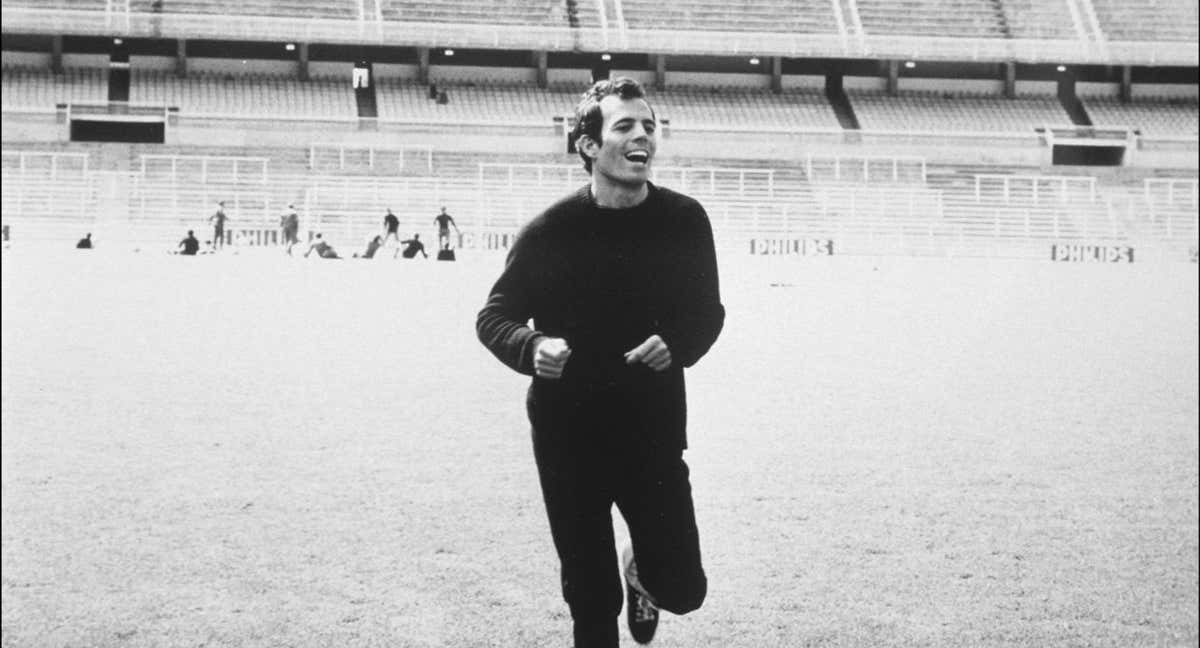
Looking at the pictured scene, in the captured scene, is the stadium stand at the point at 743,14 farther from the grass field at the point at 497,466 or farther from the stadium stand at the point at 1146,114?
the stadium stand at the point at 1146,114

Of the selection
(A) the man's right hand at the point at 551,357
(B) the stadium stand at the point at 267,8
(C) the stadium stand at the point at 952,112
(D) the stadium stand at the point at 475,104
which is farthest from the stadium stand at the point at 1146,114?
(A) the man's right hand at the point at 551,357

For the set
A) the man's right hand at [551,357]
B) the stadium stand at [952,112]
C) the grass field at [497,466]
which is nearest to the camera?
the man's right hand at [551,357]

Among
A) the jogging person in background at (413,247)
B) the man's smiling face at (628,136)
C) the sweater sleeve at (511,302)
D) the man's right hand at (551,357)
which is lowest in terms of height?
the man's right hand at (551,357)

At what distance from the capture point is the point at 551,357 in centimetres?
128

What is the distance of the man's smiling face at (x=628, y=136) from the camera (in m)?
1.30

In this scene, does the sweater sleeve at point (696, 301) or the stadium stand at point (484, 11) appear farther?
the stadium stand at point (484, 11)

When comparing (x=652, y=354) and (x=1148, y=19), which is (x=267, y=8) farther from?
(x=1148, y=19)

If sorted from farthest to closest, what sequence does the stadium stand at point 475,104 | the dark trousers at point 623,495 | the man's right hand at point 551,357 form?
the stadium stand at point 475,104, the dark trousers at point 623,495, the man's right hand at point 551,357

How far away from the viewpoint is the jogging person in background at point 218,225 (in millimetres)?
3229

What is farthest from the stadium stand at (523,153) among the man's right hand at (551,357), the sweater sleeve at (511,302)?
the man's right hand at (551,357)

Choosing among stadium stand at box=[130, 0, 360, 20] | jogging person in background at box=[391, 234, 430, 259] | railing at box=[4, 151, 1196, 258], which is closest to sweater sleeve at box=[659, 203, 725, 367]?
railing at box=[4, 151, 1196, 258]

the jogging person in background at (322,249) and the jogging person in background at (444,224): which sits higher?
the jogging person in background at (444,224)

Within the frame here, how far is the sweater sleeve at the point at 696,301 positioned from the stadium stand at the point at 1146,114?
3761mm

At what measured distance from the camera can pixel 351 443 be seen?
3338 mm
